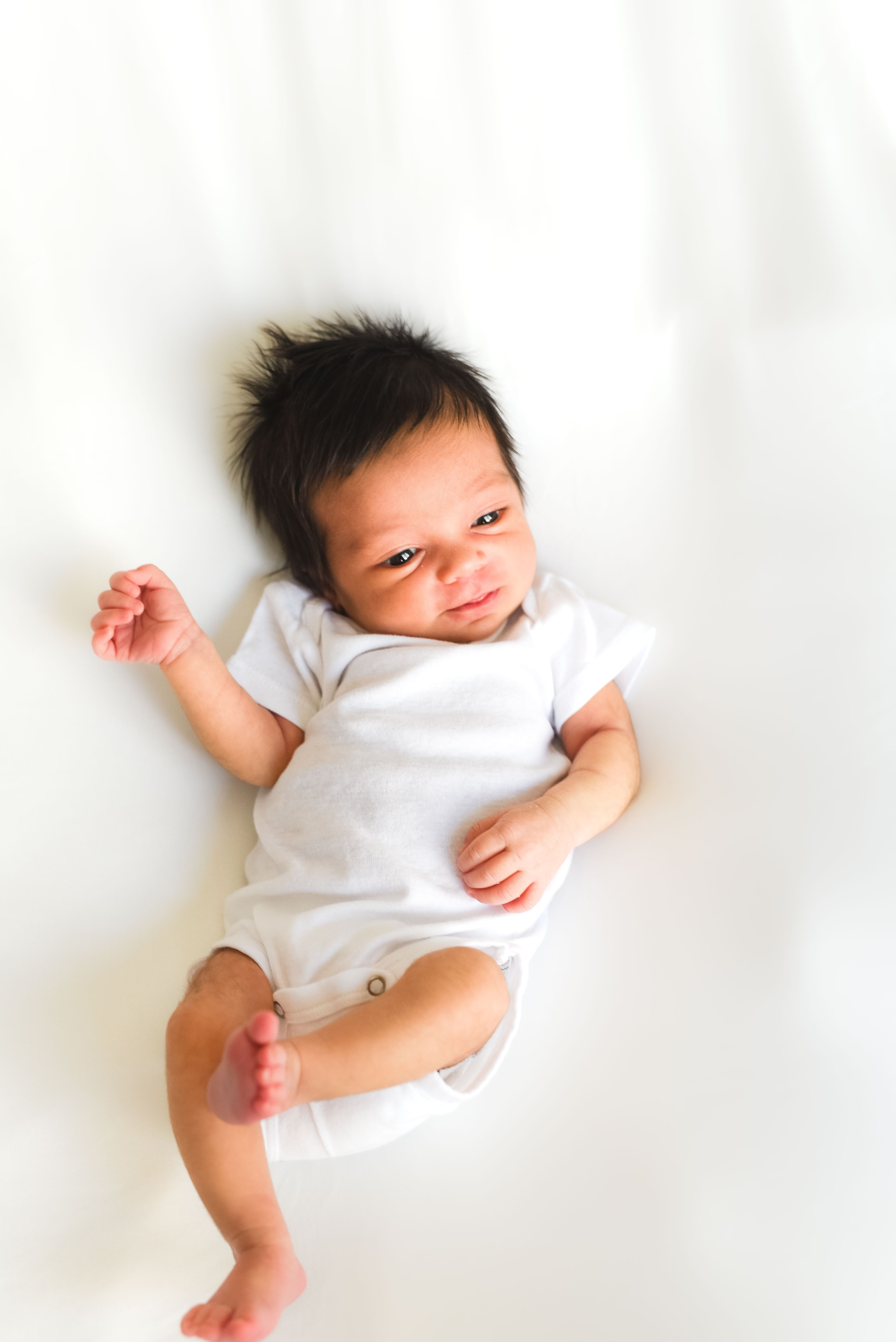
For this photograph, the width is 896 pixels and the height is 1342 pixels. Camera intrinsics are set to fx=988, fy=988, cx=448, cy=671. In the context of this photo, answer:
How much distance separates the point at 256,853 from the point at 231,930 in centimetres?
12

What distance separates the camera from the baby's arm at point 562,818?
1069mm

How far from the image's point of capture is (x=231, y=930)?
1090 millimetres

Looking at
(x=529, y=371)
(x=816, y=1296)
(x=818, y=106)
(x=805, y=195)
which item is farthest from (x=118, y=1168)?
(x=818, y=106)

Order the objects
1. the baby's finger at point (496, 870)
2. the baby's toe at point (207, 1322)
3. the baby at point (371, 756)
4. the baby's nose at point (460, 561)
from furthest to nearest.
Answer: the baby's nose at point (460, 561) → the baby's finger at point (496, 870) → the baby at point (371, 756) → the baby's toe at point (207, 1322)

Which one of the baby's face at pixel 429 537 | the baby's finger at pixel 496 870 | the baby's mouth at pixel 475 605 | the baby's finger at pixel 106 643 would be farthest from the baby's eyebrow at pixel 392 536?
the baby's finger at pixel 496 870

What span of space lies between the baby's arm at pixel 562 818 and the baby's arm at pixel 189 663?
31 centimetres

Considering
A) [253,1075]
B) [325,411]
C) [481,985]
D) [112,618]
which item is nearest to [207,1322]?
[253,1075]

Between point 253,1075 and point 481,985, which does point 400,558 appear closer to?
point 481,985

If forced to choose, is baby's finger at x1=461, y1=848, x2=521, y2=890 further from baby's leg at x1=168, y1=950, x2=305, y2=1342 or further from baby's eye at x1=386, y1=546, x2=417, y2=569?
baby's eye at x1=386, y1=546, x2=417, y2=569

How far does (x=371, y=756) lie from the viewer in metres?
1.17

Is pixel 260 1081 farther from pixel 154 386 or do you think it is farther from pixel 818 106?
pixel 818 106

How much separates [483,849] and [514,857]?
35 millimetres

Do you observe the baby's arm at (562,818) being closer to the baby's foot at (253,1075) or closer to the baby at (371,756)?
the baby at (371,756)

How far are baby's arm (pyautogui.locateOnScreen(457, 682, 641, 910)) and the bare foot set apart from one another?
0.39m
